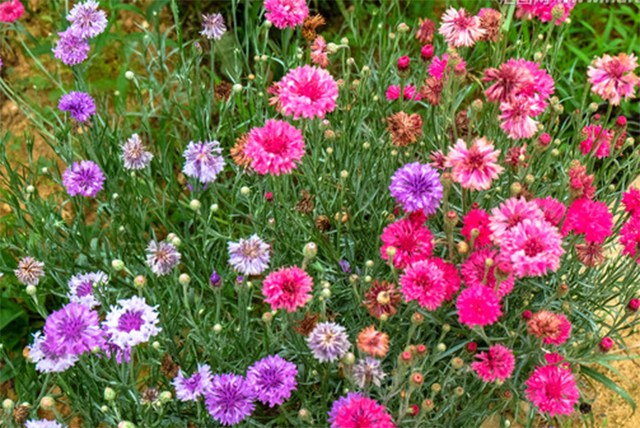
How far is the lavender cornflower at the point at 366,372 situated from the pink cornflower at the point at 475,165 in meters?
0.50

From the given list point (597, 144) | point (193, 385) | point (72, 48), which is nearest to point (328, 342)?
point (193, 385)

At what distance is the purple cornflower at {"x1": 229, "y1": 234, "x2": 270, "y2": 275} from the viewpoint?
1.57m

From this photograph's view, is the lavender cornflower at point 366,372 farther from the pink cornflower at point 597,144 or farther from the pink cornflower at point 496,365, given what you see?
the pink cornflower at point 597,144

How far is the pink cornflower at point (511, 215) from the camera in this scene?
1455mm

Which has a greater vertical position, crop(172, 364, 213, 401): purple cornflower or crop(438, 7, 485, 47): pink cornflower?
crop(438, 7, 485, 47): pink cornflower

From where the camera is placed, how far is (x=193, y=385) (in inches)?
61.5

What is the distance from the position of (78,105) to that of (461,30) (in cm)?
129

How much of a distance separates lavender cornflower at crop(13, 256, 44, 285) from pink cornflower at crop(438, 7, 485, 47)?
142cm

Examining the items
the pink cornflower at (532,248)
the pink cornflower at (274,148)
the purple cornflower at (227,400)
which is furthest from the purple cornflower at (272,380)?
the pink cornflower at (532,248)

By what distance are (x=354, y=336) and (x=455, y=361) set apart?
0.50 metres

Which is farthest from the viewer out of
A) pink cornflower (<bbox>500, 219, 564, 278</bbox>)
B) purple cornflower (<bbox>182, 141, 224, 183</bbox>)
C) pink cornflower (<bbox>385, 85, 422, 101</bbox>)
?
pink cornflower (<bbox>385, 85, 422, 101</bbox>)

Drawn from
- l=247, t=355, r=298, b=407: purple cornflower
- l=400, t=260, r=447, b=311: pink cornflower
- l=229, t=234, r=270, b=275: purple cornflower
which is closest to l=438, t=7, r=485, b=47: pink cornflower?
l=400, t=260, r=447, b=311: pink cornflower

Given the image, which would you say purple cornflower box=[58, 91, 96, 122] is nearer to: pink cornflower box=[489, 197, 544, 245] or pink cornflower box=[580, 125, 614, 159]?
pink cornflower box=[489, 197, 544, 245]

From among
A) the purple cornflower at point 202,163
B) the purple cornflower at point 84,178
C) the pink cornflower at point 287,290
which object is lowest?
the pink cornflower at point 287,290
